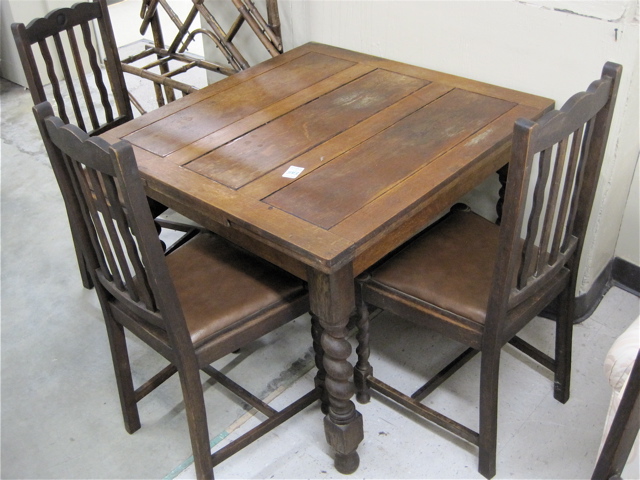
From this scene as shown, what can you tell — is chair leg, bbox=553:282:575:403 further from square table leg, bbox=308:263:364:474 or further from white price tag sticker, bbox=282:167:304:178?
white price tag sticker, bbox=282:167:304:178

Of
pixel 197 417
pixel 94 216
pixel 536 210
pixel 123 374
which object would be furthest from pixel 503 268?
pixel 123 374

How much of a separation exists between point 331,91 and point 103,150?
0.95 m

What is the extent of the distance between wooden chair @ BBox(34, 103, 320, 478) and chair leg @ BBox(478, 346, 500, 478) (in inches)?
18.4

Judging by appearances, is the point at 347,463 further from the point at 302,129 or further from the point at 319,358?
the point at 302,129

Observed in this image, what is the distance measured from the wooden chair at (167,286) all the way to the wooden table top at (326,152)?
139mm

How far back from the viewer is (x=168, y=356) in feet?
5.34

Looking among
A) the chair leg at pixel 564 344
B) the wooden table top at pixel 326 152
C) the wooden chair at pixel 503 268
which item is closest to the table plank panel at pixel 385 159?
the wooden table top at pixel 326 152

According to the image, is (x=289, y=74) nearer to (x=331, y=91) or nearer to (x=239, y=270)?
(x=331, y=91)

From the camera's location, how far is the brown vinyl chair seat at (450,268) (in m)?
1.65

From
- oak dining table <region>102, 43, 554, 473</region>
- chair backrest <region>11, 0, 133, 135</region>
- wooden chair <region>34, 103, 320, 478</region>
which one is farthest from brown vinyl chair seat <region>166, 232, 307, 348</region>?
chair backrest <region>11, 0, 133, 135</region>

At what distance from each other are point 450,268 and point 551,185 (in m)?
0.38

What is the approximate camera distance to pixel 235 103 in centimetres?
204

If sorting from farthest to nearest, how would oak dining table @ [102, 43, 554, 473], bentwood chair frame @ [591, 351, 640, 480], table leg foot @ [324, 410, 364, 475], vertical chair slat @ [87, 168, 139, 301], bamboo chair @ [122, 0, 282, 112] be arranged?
bamboo chair @ [122, 0, 282, 112]
table leg foot @ [324, 410, 364, 475]
oak dining table @ [102, 43, 554, 473]
vertical chair slat @ [87, 168, 139, 301]
bentwood chair frame @ [591, 351, 640, 480]

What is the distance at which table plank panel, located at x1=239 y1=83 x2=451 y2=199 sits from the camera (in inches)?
63.9
